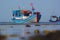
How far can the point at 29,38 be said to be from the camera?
2.62 ft

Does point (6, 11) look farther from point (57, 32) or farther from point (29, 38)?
point (57, 32)

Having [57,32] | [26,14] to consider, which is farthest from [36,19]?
[57,32]

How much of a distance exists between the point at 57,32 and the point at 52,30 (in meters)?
0.05

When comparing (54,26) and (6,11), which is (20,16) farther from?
(54,26)

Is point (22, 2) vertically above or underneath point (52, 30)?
above

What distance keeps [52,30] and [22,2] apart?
1.19 feet

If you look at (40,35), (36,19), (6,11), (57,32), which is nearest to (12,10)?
(6,11)

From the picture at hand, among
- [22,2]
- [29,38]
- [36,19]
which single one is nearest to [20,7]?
[22,2]

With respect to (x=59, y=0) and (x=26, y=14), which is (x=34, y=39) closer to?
(x=26, y=14)

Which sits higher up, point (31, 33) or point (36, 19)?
point (36, 19)

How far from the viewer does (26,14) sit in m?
0.79

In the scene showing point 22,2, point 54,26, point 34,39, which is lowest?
point 34,39

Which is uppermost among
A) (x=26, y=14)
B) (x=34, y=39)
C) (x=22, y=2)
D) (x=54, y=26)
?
(x=22, y=2)

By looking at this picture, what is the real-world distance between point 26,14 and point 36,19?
99mm
